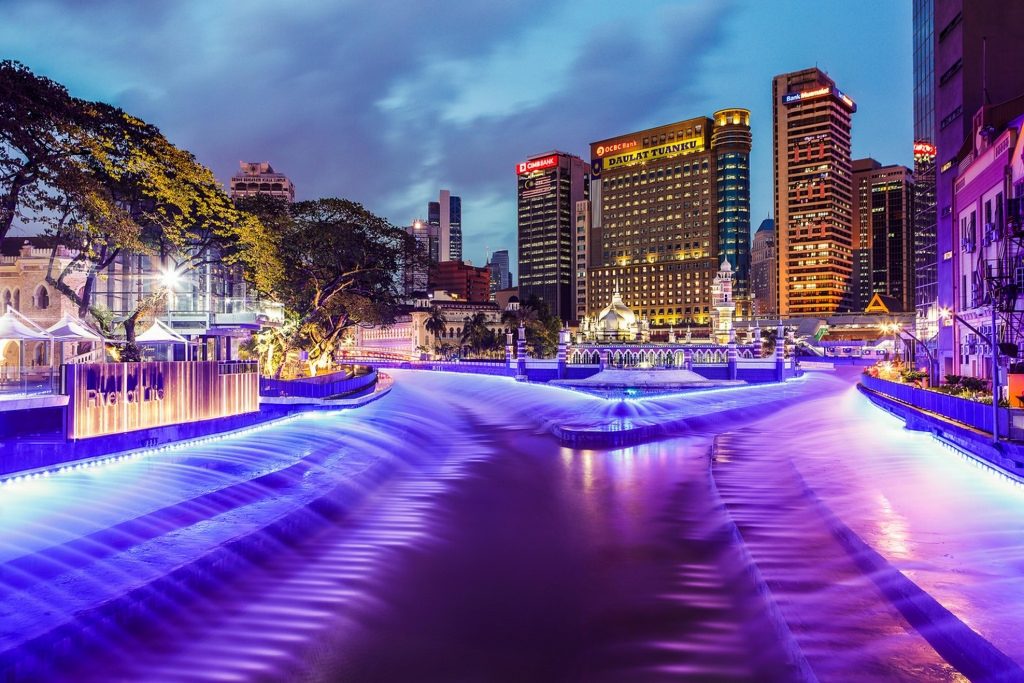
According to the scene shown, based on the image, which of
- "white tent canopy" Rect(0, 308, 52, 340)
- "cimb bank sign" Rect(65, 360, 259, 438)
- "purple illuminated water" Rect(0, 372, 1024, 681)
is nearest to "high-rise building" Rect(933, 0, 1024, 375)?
"purple illuminated water" Rect(0, 372, 1024, 681)

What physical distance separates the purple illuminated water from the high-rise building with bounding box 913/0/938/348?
1437 inches

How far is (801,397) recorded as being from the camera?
46.2 metres

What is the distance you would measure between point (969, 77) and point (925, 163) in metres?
14.5

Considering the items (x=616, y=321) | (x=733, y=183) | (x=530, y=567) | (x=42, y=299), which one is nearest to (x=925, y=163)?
(x=616, y=321)

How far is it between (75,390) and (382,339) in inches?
5840

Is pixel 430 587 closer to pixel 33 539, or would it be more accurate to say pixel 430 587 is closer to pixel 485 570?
pixel 485 570

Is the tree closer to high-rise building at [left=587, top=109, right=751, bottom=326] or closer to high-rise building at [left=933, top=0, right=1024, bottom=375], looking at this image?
high-rise building at [left=933, top=0, right=1024, bottom=375]

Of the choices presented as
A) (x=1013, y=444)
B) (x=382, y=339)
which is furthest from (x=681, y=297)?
(x=1013, y=444)

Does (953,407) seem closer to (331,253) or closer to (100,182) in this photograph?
(100,182)

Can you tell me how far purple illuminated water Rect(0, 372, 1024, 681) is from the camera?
9.09 m

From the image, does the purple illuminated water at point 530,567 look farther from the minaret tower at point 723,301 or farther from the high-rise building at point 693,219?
the high-rise building at point 693,219

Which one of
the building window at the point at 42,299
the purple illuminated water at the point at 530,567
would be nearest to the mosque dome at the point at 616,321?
the building window at the point at 42,299

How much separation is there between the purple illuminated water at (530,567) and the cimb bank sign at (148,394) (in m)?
1.43

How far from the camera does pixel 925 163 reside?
55156 millimetres
